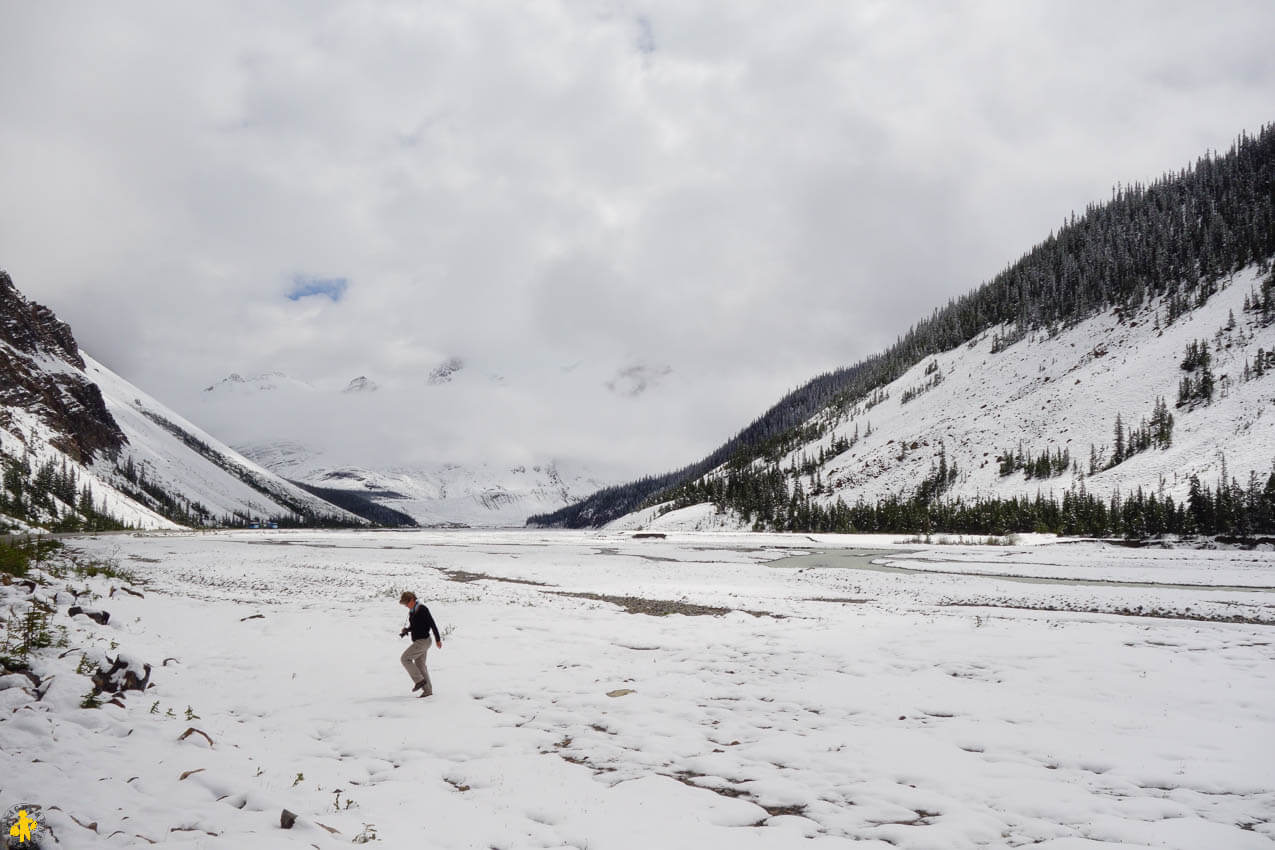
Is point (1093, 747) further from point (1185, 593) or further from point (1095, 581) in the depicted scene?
point (1095, 581)

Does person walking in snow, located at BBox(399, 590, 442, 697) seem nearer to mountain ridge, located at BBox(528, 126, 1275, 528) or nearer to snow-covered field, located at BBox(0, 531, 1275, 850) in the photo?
snow-covered field, located at BBox(0, 531, 1275, 850)

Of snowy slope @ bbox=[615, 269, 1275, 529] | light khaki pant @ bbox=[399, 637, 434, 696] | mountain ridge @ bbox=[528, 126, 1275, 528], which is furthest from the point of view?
mountain ridge @ bbox=[528, 126, 1275, 528]

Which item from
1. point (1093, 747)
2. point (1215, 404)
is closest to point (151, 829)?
point (1093, 747)

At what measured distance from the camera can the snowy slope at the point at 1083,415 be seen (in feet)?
340

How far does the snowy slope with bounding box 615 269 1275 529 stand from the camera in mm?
103500

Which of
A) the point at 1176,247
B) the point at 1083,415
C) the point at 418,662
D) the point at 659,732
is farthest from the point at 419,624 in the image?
A: the point at 1176,247

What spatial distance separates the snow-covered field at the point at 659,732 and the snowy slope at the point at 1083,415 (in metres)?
99.8

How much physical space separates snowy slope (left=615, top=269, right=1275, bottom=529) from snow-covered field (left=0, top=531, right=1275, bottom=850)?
99849 mm

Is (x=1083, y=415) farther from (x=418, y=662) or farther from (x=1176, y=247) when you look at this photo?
(x=418, y=662)

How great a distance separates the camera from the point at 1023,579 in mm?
39750

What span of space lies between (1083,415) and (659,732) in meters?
166

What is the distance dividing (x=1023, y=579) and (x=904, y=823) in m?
39.0

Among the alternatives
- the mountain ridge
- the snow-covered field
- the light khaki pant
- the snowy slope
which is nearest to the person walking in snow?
the light khaki pant

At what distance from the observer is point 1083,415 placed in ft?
461
